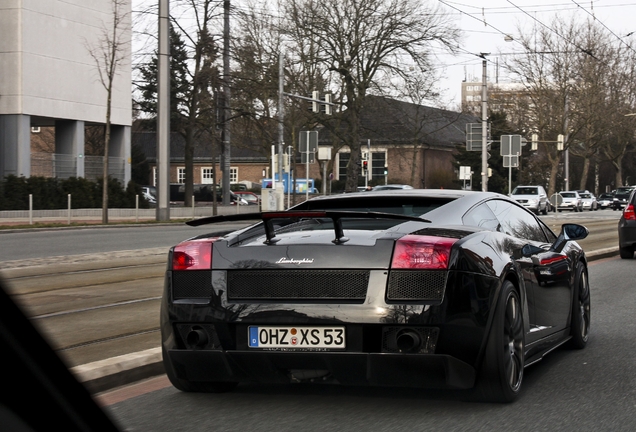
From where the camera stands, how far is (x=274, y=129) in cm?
5966

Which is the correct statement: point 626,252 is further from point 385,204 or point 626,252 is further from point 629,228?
point 385,204

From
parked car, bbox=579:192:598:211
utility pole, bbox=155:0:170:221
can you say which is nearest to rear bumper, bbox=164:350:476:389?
utility pole, bbox=155:0:170:221

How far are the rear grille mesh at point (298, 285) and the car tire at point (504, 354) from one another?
29.9 inches

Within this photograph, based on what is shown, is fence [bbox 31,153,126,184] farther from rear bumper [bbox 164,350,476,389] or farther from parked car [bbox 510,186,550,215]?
rear bumper [bbox 164,350,476,389]

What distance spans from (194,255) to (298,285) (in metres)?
0.63

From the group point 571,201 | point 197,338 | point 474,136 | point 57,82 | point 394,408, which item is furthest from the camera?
point 571,201

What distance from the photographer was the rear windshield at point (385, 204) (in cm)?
580

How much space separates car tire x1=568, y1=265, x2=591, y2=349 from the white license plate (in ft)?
9.61

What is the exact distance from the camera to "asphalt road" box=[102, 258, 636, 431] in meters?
4.85

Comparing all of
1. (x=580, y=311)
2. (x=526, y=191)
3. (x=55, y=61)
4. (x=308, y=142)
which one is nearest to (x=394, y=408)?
(x=580, y=311)

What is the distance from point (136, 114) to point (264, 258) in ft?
179

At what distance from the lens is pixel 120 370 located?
5992 mm

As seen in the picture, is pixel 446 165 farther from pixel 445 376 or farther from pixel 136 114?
pixel 445 376

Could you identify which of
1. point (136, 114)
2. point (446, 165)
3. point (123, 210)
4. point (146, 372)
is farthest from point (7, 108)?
point (446, 165)
